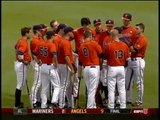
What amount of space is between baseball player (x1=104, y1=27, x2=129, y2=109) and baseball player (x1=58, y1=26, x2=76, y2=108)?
0.85 m

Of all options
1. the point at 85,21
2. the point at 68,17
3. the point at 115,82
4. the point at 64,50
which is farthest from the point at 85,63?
the point at 68,17

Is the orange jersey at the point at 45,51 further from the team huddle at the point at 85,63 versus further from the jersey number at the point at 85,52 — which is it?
the jersey number at the point at 85,52

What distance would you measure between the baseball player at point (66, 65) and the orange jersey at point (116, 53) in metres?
0.86

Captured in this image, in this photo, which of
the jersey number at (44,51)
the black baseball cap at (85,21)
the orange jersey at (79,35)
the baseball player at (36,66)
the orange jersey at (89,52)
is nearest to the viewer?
the orange jersey at (89,52)

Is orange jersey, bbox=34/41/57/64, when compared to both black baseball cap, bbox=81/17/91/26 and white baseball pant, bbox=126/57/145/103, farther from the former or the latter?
white baseball pant, bbox=126/57/145/103

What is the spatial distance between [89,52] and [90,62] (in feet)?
0.77

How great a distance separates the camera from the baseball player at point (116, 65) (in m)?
13.1

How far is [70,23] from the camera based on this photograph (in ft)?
72.0

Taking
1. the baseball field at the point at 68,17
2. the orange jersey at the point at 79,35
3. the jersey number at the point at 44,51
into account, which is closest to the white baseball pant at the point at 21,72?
the jersey number at the point at 44,51

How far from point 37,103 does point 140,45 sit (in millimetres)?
2883

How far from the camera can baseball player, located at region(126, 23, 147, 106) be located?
14.0 metres

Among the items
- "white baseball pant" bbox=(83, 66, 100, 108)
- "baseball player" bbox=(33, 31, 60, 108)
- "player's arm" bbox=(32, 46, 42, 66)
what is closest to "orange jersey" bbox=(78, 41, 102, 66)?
"white baseball pant" bbox=(83, 66, 100, 108)

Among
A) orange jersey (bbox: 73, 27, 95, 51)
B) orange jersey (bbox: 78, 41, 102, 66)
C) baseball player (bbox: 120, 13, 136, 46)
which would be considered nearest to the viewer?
orange jersey (bbox: 78, 41, 102, 66)

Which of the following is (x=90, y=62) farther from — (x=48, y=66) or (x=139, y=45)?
(x=139, y=45)
